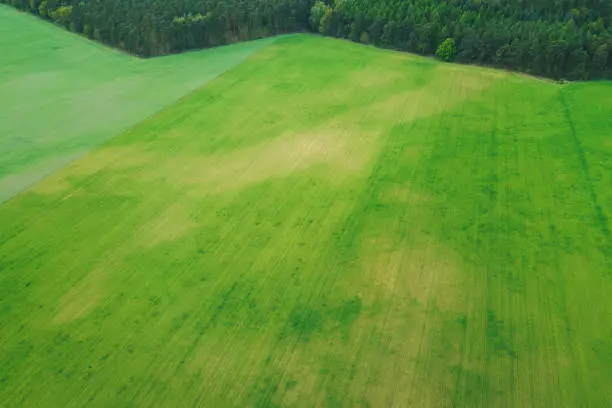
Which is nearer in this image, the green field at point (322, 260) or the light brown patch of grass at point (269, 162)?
the green field at point (322, 260)

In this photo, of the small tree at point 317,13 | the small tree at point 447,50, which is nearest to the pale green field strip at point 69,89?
the small tree at point 317,13

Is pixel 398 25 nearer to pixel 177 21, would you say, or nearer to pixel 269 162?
pixel 177 21

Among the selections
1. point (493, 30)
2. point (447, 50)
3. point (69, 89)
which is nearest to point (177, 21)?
point (69, 89)

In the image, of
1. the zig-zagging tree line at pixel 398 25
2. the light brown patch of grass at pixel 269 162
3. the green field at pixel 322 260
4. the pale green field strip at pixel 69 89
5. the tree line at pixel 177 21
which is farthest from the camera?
the tree line at pixel 177 21

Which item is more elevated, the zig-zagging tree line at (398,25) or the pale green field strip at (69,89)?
the zig-zagging tree line at (398,25)

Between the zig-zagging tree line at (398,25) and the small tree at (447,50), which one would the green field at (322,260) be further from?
the small tree at (447,50)

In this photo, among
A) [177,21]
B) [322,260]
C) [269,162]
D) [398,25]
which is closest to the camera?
[322,260]
